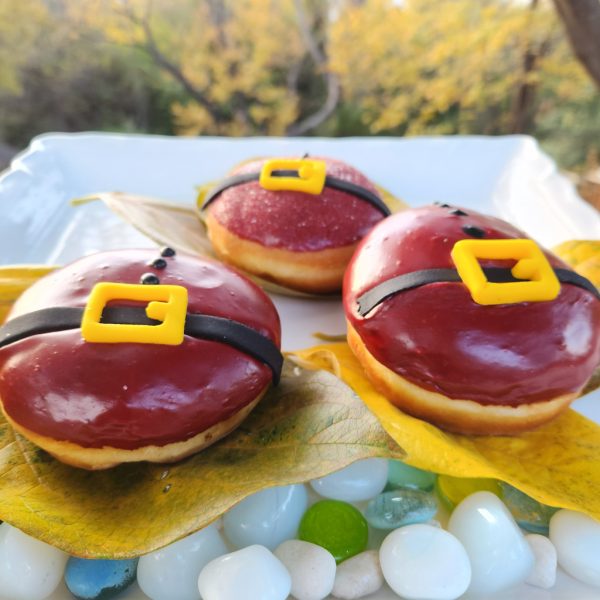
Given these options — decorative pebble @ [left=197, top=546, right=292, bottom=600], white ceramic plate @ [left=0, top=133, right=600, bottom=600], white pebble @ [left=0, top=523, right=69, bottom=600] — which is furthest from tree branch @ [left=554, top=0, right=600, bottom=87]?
white pebble @ [left=0, top=523, right=69, bottom=600]

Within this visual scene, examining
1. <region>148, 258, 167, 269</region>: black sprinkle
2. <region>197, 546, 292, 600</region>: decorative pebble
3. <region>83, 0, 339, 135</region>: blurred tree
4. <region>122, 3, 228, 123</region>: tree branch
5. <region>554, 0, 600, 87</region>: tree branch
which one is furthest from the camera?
<region>83, 0, 339, 135</region>: blurred tree

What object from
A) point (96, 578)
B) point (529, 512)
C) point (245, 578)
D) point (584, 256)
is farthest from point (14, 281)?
point (584, 256)

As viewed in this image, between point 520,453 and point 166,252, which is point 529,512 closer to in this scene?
point 520,453

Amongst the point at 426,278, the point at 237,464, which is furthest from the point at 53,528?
the point at 426,278

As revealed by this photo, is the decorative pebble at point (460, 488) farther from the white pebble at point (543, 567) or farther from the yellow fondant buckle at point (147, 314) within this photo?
the yellow fondant buckle at point (147, 314)

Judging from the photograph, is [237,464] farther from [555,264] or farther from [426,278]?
[555,264]

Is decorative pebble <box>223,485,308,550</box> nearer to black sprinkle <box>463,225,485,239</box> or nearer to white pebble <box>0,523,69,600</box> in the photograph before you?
white pebble <box>0,523,69,600</box>
